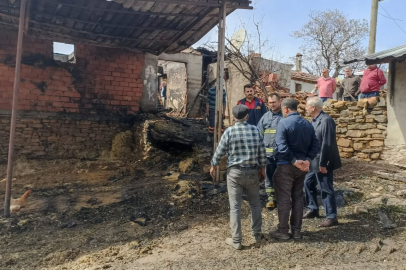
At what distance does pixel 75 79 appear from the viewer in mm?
8031

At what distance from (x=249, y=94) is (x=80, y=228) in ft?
11.0

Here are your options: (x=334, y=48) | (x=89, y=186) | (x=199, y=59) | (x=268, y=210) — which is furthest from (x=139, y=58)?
(x=334, y=48)

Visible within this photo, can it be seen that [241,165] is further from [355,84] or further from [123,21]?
[355,84]

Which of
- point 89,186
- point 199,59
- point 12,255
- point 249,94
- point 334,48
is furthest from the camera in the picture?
point 334,48

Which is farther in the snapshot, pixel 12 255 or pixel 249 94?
pixel 249 94

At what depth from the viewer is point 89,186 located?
21.2 feet

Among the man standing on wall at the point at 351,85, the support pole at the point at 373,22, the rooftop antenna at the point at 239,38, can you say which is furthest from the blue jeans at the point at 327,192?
the support pole at the point at 373,22

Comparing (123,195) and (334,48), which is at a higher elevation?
(334,48)

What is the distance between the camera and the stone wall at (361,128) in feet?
25.1

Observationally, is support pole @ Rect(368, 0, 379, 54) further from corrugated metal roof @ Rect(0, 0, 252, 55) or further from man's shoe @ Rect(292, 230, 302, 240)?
man's shoe @ Rect(292, 230, 302, 240)

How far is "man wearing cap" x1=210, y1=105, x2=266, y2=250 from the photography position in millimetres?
3707

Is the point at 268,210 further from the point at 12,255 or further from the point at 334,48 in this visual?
the point at 334,48

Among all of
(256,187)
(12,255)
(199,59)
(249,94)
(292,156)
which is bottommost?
(12,255)

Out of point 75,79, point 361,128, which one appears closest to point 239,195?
point 361,128
